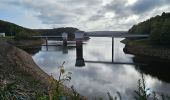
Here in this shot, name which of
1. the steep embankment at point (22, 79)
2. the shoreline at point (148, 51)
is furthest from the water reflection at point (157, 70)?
the steep embankment at point (22, 79)

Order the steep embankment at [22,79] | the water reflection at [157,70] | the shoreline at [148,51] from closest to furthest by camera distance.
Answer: the steep embankment at [22,79] < the water reflection at [157,70] < the shoreline at [148,51]

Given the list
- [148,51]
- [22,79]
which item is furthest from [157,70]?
[22,79]

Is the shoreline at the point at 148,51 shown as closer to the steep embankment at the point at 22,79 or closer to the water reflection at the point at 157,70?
the water reflection at the point at 157,70

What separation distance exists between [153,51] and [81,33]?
5089 centimetres

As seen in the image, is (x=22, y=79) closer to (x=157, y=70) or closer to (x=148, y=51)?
(x=157, y=70)

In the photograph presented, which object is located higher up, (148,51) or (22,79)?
(22,79)

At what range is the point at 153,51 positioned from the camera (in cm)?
11269

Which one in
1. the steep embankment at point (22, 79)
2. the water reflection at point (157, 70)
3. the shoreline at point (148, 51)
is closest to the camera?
the steep embankment at point (22, 79)

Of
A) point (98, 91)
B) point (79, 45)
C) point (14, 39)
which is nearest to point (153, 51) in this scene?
point (79, 45)

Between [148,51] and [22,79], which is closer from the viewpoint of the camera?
[22,79]

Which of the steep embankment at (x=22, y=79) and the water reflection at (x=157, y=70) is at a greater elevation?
the steep embankment at (x=22, y=79)

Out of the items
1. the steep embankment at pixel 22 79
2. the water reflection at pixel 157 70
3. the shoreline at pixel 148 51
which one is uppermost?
the steep embankment at pixel 22 79

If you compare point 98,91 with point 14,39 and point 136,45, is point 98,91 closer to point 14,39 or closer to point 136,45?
point 136,45

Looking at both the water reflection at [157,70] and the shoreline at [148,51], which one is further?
the shoreline at [148,51]
